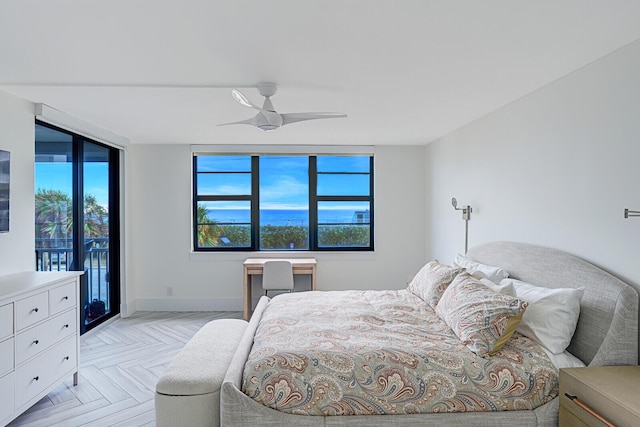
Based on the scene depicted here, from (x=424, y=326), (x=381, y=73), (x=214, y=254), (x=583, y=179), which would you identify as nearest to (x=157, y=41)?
(x=381, y=73)

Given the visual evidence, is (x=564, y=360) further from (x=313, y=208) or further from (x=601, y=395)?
(x=313, y=208)

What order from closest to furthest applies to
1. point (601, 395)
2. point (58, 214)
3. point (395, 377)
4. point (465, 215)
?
point (601, 395) → point (395, 377) → point (58, 214) → point (465, 215)

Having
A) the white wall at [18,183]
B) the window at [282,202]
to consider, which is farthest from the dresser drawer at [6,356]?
the window at [282,202]

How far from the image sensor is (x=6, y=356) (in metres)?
2.42

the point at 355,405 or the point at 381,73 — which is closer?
the point at 355,405

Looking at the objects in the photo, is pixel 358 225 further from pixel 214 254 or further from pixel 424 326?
pixel 424 326

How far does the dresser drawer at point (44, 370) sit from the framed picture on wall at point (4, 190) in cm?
97

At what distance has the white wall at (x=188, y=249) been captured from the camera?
5.51 meters

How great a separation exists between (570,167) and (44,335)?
12.4 ft

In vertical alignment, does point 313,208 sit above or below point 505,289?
above

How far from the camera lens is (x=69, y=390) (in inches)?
125

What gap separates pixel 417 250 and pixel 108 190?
163 inches

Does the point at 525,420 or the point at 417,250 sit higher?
the point at 417,250

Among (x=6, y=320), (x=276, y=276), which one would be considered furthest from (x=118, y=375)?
(x=276, y=276)
